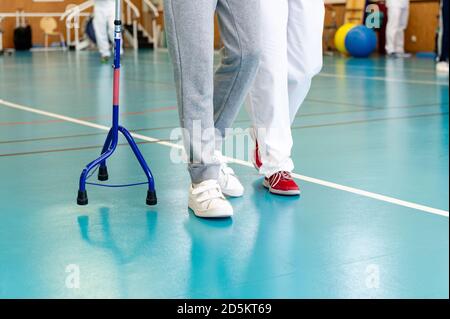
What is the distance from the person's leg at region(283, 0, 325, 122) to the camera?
2574mm

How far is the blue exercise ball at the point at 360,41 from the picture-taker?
35.4 feet

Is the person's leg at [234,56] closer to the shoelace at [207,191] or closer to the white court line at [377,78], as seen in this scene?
the shoelace at [207,191]

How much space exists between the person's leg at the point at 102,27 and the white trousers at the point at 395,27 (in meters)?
4.27

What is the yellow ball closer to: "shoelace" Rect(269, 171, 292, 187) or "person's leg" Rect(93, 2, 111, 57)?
"person's leg" Rect(93, 2, 111, 57)

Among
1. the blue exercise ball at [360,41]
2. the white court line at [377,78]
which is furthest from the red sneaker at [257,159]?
the blue exercise ball at [360,41]

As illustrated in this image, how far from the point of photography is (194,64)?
86.5 inches

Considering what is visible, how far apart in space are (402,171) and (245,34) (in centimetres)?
98

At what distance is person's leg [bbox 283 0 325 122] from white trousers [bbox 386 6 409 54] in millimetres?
8777

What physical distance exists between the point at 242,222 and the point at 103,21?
29.6 ft

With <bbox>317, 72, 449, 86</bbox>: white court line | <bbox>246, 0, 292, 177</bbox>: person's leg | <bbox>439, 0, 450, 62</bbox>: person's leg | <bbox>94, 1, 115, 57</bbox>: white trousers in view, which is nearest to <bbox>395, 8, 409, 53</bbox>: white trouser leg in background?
<bbox>439, 0, 450, 62</bbox>: person's leg

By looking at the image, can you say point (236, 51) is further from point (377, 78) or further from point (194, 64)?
point (377, 78)

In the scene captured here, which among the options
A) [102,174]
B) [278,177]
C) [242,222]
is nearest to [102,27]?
[102,174]

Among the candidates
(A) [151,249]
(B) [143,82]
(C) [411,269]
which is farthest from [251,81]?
(B) [143,82]
